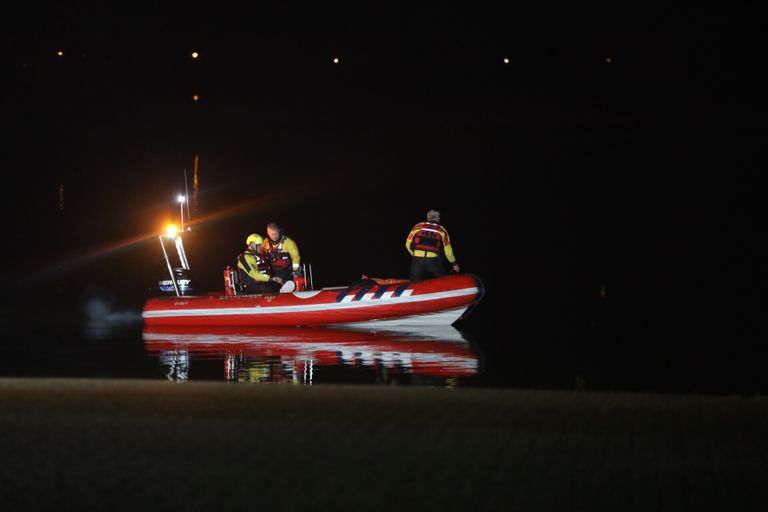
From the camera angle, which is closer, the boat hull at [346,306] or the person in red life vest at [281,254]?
the boat hull at [346,306]

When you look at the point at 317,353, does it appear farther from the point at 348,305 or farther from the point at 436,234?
the point at 436,234

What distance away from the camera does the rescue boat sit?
62.3ft

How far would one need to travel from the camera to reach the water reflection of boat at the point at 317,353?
12273mm

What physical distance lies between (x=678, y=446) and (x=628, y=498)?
1504mm

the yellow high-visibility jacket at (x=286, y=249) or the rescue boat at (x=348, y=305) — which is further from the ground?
the yellow high-visibility jacket at (x=286, y=249)

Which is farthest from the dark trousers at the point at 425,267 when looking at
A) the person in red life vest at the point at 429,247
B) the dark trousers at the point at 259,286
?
the dark trousers at the point at 259,286

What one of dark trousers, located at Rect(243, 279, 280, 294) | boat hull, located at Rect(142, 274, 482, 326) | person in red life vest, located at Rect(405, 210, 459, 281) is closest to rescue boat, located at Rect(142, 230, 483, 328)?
boat hull, located at Rect(142, 274, 482, 326)

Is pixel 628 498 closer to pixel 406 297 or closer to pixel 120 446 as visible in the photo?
pixel 120 446

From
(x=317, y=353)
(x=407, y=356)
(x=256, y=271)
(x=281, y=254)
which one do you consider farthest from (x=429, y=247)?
(x=407, y=356)

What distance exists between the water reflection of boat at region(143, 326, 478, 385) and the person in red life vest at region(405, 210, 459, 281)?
1075 mm

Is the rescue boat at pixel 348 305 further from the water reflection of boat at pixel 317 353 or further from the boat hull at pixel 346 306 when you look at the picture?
the water reflection of boat at pixel 317 353

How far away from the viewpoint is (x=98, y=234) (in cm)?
5803

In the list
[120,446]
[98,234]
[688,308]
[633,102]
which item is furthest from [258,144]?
[120,446]

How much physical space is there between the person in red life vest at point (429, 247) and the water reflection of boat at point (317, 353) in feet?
3.53
